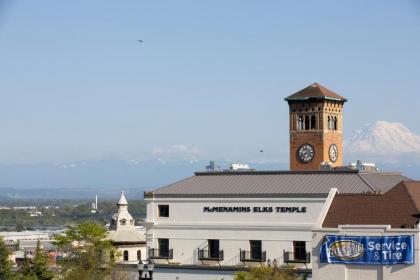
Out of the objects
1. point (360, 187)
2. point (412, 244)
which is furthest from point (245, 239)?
point (412, 244)

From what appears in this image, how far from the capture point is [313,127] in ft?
383

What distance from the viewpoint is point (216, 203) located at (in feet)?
349

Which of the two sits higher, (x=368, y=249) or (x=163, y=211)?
(x=163, y=211)

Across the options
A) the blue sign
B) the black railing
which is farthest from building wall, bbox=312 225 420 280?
the black railing

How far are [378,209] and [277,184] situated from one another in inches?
512

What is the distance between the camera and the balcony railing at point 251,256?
103 m

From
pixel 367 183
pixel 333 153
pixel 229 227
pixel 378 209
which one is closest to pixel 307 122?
pixel 333 153

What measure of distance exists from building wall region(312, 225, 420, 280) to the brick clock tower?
72.0ft

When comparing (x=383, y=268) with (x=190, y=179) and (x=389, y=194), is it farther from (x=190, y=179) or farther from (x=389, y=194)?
(x=190, y=179)

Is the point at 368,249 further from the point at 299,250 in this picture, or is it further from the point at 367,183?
the point at 367,183

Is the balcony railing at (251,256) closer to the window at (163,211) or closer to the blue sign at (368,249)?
the window at (163,211)

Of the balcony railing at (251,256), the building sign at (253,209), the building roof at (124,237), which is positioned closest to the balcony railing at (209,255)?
the balcony railing at (251,256)

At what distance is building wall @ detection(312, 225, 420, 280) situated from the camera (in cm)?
8988

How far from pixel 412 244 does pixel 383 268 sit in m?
2.98
